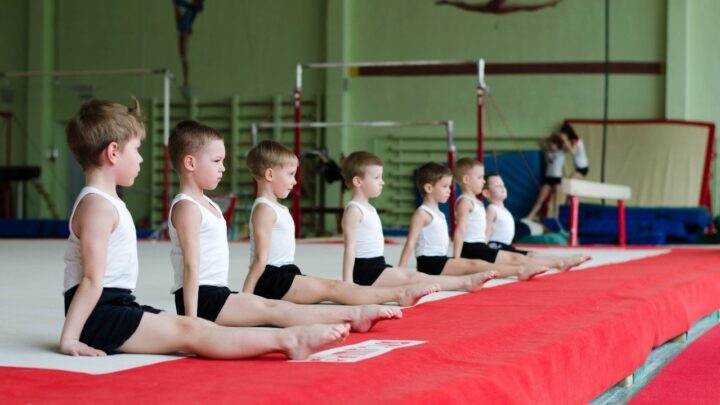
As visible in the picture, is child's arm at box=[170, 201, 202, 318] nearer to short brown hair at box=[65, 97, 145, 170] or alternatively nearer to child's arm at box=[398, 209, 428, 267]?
short brown hair at box=[65, 97, 145, 170]

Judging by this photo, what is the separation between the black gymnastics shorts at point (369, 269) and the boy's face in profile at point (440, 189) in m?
0.67

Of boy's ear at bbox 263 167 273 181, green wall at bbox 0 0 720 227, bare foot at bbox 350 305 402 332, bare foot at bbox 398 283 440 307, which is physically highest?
green wall at bbox 0 0 720 227

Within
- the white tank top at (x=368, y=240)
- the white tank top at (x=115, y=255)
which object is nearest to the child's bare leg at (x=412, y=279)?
the white tank top at (x=368, y=240)

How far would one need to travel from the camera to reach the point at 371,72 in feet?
48.3

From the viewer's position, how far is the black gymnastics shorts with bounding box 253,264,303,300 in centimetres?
385

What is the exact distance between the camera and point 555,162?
1327 centimetres

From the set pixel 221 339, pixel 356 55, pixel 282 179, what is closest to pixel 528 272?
pixel 282 179

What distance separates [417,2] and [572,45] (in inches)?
85.3

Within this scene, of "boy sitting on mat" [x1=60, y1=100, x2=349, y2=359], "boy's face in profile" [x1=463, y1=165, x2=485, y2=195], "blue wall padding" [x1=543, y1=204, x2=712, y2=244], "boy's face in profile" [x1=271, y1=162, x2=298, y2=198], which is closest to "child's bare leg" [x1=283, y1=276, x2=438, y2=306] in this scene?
"boy's face in profile" [x1=271, y1=162, x2=298, y2=198]

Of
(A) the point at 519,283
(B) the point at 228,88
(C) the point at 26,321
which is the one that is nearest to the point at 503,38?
(B) the point at 228,88

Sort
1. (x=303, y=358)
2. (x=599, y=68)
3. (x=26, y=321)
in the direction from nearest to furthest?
(x=303, y=358) < (x=26, y=321) < (x=599, y=68)

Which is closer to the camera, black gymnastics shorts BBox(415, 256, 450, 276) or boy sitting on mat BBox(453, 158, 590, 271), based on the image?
black gymnastics shorts BBox(415, 256, 450, 276)

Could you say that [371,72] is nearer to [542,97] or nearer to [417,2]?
[417,2]

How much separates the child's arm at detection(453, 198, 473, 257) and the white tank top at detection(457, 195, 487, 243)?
81mm
